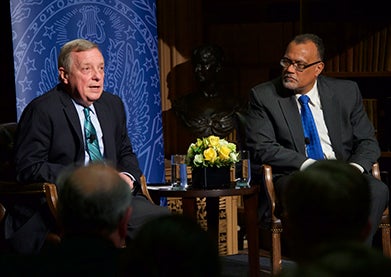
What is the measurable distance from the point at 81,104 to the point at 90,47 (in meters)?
0.29

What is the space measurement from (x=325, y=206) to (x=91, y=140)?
2561 mm

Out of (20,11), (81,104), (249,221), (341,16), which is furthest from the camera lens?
(341,16)

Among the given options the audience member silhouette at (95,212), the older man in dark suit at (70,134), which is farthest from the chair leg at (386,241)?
the audience member silhouette at (95,212)

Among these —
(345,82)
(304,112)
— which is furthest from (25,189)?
(345,82)

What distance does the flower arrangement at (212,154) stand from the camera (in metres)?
4.53

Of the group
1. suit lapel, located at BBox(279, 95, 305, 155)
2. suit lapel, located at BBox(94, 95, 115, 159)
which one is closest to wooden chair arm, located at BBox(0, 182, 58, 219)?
suit lapel, located at BBox(94, 95, 115, 159)

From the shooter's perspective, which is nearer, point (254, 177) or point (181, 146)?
point (254, 177)

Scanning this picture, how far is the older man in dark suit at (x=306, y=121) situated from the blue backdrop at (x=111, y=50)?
802 millimetres

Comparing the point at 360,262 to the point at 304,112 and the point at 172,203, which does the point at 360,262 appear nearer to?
the point at 304,112

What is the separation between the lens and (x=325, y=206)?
6.50 ft

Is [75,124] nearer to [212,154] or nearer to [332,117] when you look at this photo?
[212,154]

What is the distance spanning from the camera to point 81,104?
4.46 m

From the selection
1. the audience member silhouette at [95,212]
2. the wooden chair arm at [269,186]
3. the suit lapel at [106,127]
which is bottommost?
the wooden chair arm at [269,186]

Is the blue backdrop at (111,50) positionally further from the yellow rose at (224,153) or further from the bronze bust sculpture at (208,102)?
the bronze bust sculpture at (208,102)
